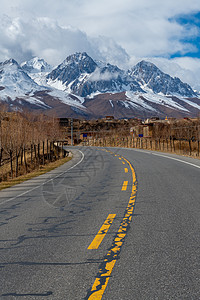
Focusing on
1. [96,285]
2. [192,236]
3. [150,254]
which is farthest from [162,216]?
[96,285]

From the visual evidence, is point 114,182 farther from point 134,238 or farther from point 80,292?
point 80,292

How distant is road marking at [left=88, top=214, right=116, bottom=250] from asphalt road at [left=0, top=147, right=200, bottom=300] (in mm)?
15

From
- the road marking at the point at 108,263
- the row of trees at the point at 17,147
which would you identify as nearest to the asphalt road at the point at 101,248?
the road marking at the point at 108,263

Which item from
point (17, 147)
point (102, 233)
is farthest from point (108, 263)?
point (17, 147)

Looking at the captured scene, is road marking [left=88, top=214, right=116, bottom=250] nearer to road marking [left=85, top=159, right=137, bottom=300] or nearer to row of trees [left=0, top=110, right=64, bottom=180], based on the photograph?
road marking [left=85, top=159, right=137, bottom=300]

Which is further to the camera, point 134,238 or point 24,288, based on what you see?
point 134,238

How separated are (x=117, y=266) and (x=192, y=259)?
99cm

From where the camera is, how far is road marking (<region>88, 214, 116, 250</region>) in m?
4.45

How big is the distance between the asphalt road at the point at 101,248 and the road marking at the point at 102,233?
0.6 inches

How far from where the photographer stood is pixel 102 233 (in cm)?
501

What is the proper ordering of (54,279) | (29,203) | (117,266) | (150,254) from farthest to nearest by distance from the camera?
(29,203) < (150,254) < (117,266) < (54,279)

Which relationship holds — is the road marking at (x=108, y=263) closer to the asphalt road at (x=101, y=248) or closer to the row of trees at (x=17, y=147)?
the asphalt road at (x=101, y=248)

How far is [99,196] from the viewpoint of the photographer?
27.5 ft

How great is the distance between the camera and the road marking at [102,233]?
4449 millimetres
